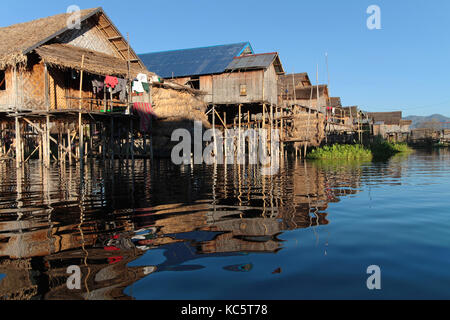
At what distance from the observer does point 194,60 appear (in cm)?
2544

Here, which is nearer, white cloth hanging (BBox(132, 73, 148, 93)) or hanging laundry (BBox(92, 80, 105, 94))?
hanging laundry (BBox(92, 80, 105, 94))

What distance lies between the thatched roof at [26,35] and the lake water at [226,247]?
34.0ft

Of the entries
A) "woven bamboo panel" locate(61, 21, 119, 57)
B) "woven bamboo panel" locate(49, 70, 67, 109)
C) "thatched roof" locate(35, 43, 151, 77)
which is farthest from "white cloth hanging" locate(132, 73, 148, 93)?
"woven bamboo panel" locate(49, 70, 67, 109)

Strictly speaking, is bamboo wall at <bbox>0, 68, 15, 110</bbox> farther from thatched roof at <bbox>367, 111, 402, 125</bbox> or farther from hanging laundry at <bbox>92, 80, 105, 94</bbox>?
thatched roof at <bbox>367, 111, 402, 125</bbox>

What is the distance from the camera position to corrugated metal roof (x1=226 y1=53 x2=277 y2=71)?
72.4ft

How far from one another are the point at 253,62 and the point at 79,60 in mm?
10727

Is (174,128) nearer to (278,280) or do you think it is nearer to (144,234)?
(144,234)

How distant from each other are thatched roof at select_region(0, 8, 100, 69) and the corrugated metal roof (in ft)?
29.1

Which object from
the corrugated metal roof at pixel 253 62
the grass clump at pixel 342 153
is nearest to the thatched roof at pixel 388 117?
the grass clump at pixel 342 153

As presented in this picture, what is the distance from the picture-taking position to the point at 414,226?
14.2 feet

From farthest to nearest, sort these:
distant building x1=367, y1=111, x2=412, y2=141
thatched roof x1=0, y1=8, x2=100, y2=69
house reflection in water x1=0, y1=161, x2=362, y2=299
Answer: distant building x1=367, y1=111, x2=412, y2=141, thatched roof x1=0, y1=8, x2=100, y2=69, house reflection in water x1=0, y1=161, x2=362, y2=299
